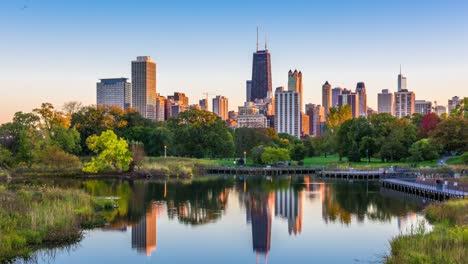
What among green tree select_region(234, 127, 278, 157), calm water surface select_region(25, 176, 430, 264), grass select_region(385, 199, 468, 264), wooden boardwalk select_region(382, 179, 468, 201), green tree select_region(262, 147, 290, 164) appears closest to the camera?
grass select_region(385, 199, 468, 264)

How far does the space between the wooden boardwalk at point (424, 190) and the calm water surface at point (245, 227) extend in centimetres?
163

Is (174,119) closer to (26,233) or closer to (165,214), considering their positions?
(165,214)

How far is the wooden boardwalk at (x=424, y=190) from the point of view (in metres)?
40.2

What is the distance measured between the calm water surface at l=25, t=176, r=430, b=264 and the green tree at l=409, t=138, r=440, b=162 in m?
26.2

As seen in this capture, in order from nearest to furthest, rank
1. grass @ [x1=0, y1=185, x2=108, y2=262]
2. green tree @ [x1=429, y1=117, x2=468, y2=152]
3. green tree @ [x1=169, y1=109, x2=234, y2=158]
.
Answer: grass @ [x1=0, y1=185, x2=108, y2=262] < green tree @ [x1=429, y1=117, x2=468, y2=152] < green tree @ [x1=169, y1=109, x2=234, y2=158]

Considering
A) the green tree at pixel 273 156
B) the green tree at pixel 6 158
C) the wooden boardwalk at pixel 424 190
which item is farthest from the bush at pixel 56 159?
the wooden boardwalk at pixel 424 190

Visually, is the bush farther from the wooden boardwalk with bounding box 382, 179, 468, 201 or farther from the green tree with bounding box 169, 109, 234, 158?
the wooden boardwalk with bounding box 382, 179, 468, 201

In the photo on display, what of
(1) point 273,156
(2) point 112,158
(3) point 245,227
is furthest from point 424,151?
(3) point 245,227

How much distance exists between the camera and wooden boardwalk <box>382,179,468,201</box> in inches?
1582

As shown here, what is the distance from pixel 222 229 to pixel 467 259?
631 inches

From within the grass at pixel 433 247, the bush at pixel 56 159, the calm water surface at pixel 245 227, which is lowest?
the calm water surface at pixel 245 227

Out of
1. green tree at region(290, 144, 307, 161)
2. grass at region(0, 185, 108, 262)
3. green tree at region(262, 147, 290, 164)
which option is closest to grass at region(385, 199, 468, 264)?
grass at region(0, 185, 108, 262)

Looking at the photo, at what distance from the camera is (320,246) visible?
1042 inches

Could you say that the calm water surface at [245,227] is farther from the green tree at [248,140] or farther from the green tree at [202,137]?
the green tree at [248,140]
